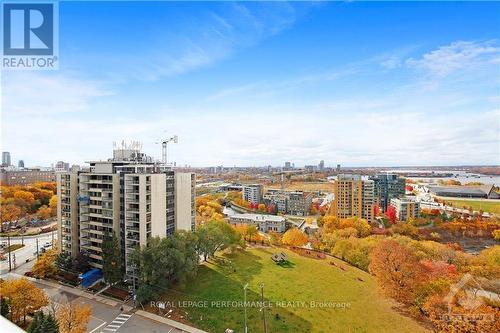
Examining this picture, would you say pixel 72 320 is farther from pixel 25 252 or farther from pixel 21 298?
pixel 25 252

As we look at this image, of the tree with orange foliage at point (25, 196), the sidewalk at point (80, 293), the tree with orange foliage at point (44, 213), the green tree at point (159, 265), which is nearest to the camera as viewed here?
the green tree at point (159, 265)

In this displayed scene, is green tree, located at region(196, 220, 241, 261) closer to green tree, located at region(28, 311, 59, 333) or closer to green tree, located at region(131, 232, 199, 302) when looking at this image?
green tree, located at region(131, 232, 199, 302)

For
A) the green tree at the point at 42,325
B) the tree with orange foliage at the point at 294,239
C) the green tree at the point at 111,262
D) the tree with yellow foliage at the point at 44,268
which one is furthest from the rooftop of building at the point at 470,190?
the green tree at the point at 42,325

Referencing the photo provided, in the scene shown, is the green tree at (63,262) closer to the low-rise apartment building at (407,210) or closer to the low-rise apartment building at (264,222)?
the low-rise apartment building at (264,222)

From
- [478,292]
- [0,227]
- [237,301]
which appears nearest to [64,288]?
[237,301]

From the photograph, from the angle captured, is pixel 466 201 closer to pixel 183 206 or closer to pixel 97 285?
pixel 183 206

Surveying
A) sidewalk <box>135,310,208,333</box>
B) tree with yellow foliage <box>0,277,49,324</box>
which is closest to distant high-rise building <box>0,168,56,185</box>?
tree with yellow foliage <box>0,277,49,324</box>
